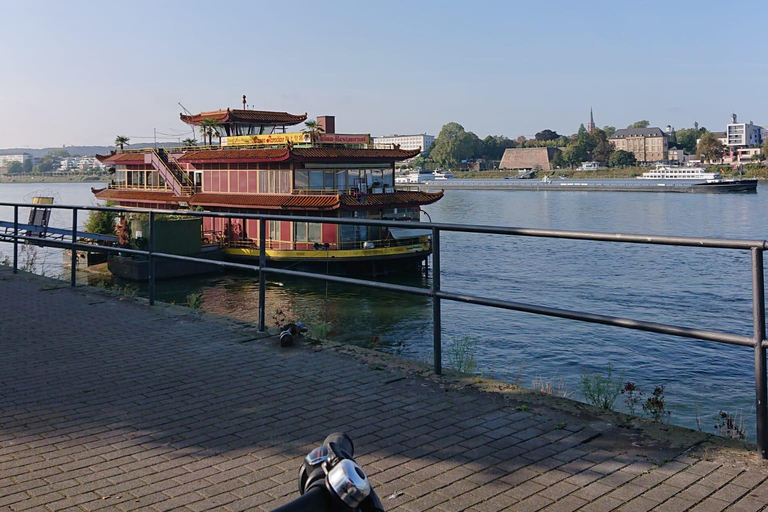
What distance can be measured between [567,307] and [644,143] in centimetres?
18152

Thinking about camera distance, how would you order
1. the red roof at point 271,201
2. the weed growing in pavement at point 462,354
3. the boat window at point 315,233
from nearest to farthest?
1. the weed growing in pavement at point 462,354
2. the boat window at point 315,233
3. the red roof at point 271,201

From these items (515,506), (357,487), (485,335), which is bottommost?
(485,335)

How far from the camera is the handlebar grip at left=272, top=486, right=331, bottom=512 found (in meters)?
1.75

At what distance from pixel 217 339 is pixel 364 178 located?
31399 millimetres

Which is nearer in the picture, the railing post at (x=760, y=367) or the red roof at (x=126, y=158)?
the railing post at (x=760, y=367)

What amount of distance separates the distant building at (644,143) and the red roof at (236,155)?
16553 centimetres

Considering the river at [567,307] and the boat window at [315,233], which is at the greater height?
the boat window at [315,233]

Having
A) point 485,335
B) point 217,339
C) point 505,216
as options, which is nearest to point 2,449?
point 217,339

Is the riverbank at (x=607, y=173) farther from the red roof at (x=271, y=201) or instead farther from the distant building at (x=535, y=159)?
the red roof at (x=271, y=201)

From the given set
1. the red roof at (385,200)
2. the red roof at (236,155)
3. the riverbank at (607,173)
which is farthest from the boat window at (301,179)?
the riverbank at (607,173)

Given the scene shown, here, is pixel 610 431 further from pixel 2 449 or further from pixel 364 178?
pixel 364 178

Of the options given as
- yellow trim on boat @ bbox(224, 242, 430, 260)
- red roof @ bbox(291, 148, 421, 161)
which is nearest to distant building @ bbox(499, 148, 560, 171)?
red roof @ bbox(291, 148, 421, 161)

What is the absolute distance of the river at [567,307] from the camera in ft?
50.8

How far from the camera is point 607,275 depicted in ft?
98.3
